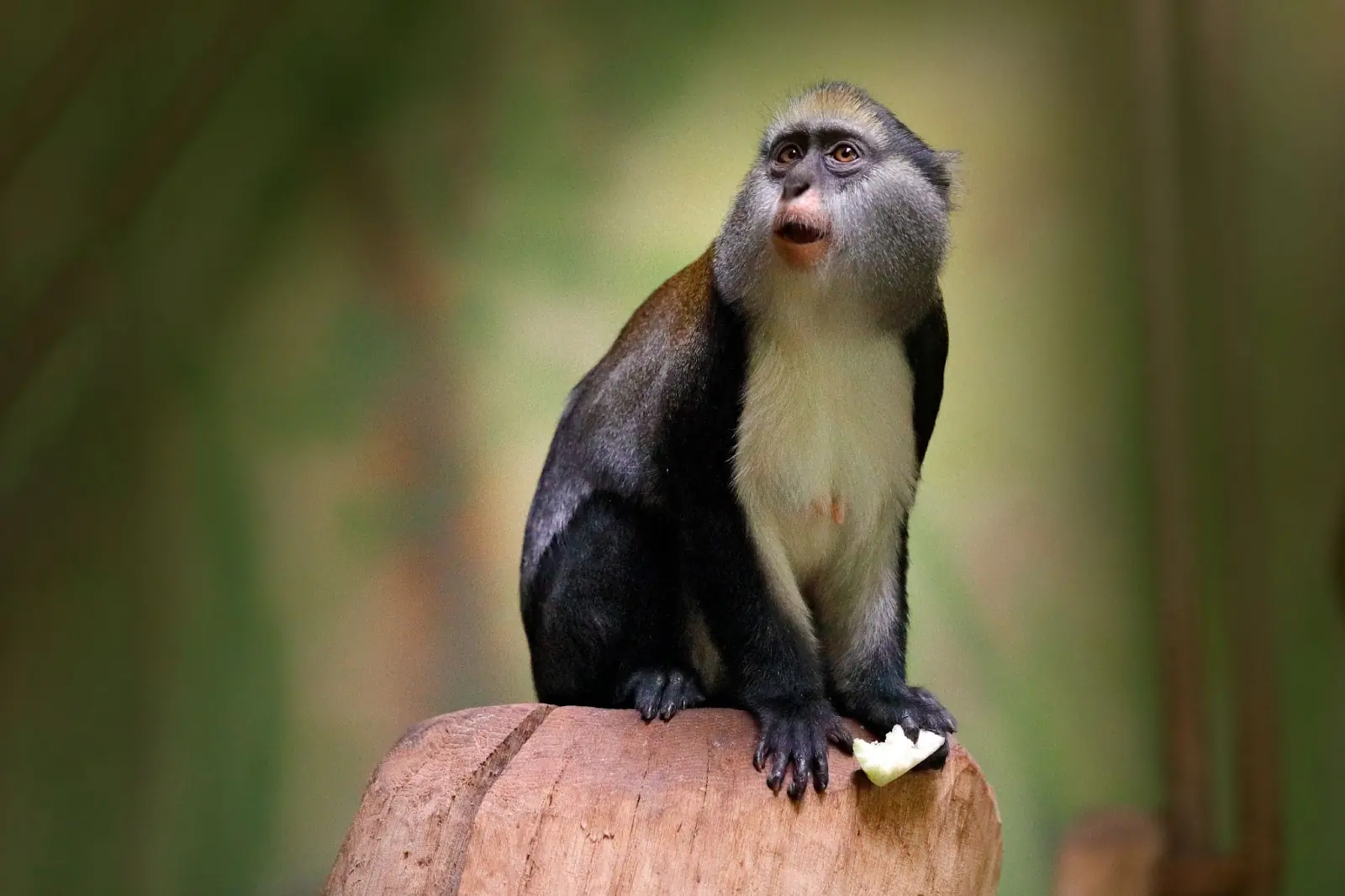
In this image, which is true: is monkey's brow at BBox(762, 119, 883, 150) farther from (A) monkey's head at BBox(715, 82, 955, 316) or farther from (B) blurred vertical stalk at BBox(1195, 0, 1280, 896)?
(B) blurred vertical stalk at BBox(1195, 0, 1280, 896)

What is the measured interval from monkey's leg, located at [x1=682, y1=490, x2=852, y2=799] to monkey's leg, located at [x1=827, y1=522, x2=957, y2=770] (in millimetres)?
99

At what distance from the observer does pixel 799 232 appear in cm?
252

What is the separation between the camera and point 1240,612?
3.24m

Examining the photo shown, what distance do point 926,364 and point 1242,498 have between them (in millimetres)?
992

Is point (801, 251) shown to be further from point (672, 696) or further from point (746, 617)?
point (672, 696)

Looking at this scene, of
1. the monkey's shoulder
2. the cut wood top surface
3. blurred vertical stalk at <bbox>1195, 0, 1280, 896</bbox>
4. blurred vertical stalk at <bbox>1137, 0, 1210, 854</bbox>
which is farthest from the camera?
blurred vertical stalk at <bbox>1137, 0, 1210, 854</bbox>

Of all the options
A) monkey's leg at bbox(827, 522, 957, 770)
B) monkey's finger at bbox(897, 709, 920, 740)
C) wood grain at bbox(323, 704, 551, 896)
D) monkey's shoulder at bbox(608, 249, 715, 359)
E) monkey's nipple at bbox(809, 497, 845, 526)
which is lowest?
wood grain at bbox(323, 704, 551, 896)

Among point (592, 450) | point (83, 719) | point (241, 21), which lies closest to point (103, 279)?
point (241, 21)

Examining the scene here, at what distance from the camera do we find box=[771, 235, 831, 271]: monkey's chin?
254 cm

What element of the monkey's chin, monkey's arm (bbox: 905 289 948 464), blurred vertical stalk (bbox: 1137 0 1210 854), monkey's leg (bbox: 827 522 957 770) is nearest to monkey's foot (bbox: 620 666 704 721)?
monkey's leg (bbox: 827 522 957 770)

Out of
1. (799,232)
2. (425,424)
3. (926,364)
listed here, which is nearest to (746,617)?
(926,364)

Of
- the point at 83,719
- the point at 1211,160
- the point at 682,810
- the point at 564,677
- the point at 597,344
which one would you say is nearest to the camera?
the point at 682,810

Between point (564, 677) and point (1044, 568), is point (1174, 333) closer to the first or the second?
point (1044, 568)

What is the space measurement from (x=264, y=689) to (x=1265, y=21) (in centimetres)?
333
